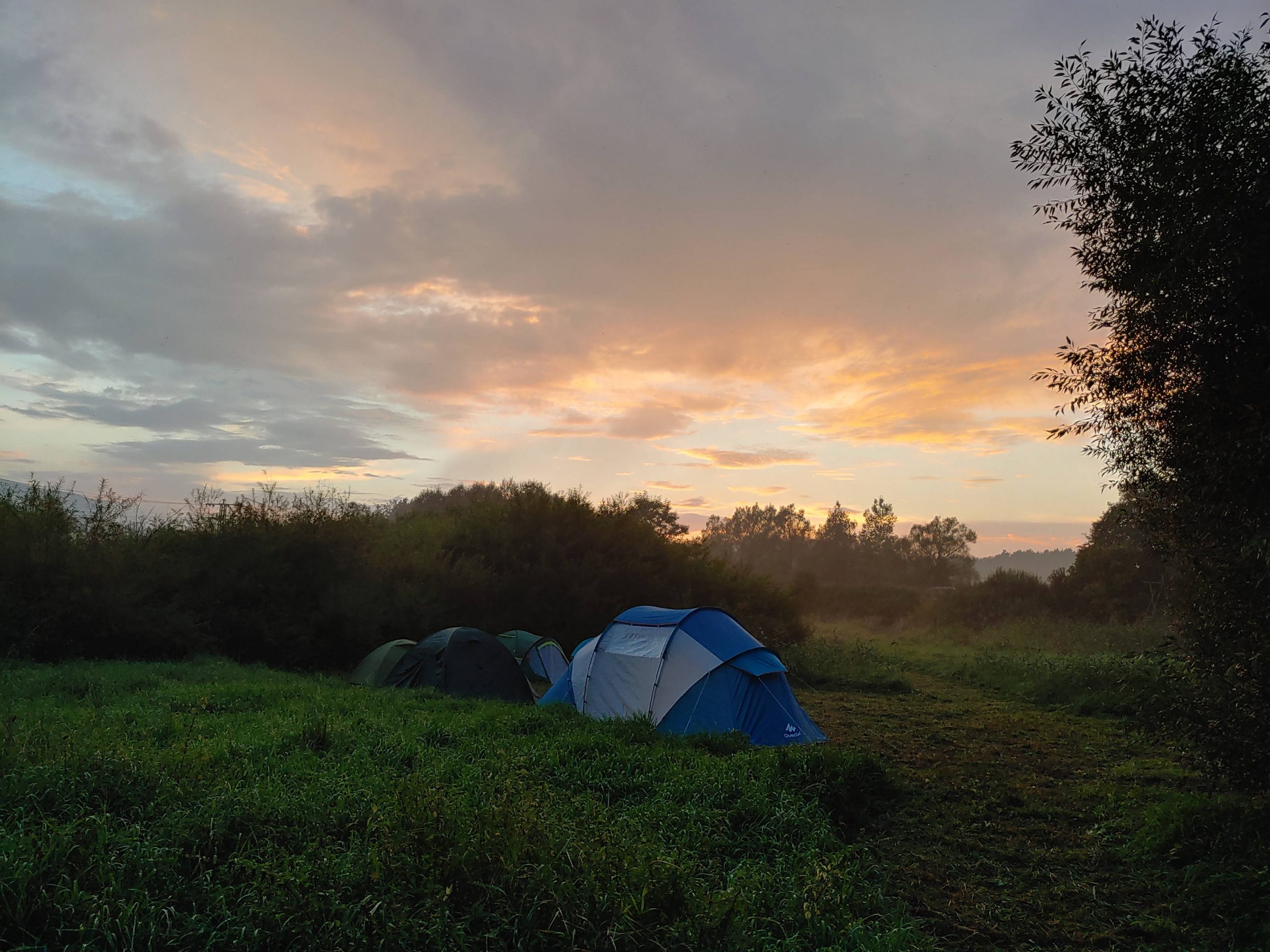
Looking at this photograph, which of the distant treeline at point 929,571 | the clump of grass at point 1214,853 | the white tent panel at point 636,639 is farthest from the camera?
the distant treeline at point 929,571

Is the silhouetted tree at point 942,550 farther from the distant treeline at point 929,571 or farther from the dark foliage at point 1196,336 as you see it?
the dark foliage at point 1196,336

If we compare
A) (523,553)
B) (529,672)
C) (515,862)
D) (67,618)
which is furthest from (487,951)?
Result: (523,553)

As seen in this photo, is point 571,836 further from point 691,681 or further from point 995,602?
point 995,602

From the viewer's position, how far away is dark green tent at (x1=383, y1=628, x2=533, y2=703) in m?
13.0

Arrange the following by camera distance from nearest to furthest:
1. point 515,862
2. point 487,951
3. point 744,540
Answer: point 487,951, point 515,862, point 744,540

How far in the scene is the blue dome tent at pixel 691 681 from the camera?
9.96 metres

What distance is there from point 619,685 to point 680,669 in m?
1.10

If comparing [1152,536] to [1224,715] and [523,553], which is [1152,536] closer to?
[1224,715]

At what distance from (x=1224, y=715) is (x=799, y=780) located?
3598mm

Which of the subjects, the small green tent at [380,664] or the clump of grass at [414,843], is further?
the small green tent at [380,664]

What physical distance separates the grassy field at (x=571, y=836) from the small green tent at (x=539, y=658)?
720 centimetres

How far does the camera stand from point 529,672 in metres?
17.3

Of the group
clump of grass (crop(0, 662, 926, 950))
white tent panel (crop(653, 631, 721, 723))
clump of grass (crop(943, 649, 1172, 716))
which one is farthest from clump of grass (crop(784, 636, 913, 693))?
clump of grass (crop(0, 662, 926, 950))

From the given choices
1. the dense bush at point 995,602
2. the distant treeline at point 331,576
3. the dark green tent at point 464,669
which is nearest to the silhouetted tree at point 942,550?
the dense bush at point 995,602
